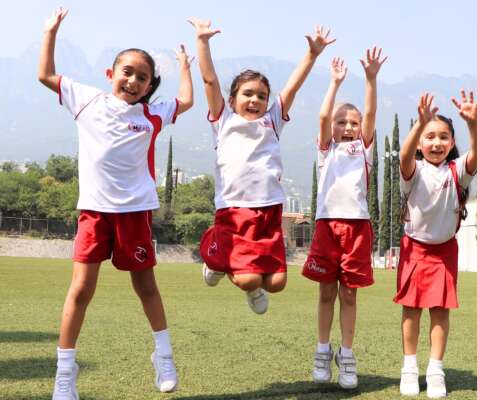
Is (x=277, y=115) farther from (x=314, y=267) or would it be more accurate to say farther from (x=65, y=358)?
(x=65, y=358)

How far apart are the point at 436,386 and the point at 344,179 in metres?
1.62

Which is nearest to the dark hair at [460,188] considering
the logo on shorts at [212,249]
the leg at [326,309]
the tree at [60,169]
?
the leg at [326,309]

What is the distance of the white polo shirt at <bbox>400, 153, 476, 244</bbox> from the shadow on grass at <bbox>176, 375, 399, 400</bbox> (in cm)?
111

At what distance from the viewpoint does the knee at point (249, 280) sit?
4461 millimetres

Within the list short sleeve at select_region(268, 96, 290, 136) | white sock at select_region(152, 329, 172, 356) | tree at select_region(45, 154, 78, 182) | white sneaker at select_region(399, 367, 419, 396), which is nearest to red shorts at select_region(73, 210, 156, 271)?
white sock at select_region(152, 329, 172, 356)

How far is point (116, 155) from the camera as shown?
4.11 metres

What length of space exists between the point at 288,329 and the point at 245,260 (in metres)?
3.71

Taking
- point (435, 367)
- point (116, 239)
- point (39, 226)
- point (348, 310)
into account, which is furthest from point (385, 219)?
point (116, 239)

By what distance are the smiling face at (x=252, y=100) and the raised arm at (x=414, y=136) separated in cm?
106

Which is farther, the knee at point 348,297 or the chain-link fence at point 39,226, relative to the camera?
the chain-link fence at point 39,226

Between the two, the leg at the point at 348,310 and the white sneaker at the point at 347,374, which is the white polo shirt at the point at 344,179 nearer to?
the leg at the point at 348,310

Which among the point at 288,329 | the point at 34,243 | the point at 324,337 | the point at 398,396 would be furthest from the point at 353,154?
the point at 34,243

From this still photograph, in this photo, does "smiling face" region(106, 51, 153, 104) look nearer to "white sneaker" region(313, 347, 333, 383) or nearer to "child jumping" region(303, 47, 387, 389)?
"child jumping" region(303, 47, 387, 389)

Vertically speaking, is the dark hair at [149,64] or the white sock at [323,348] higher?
the dark hair at [149,64]
